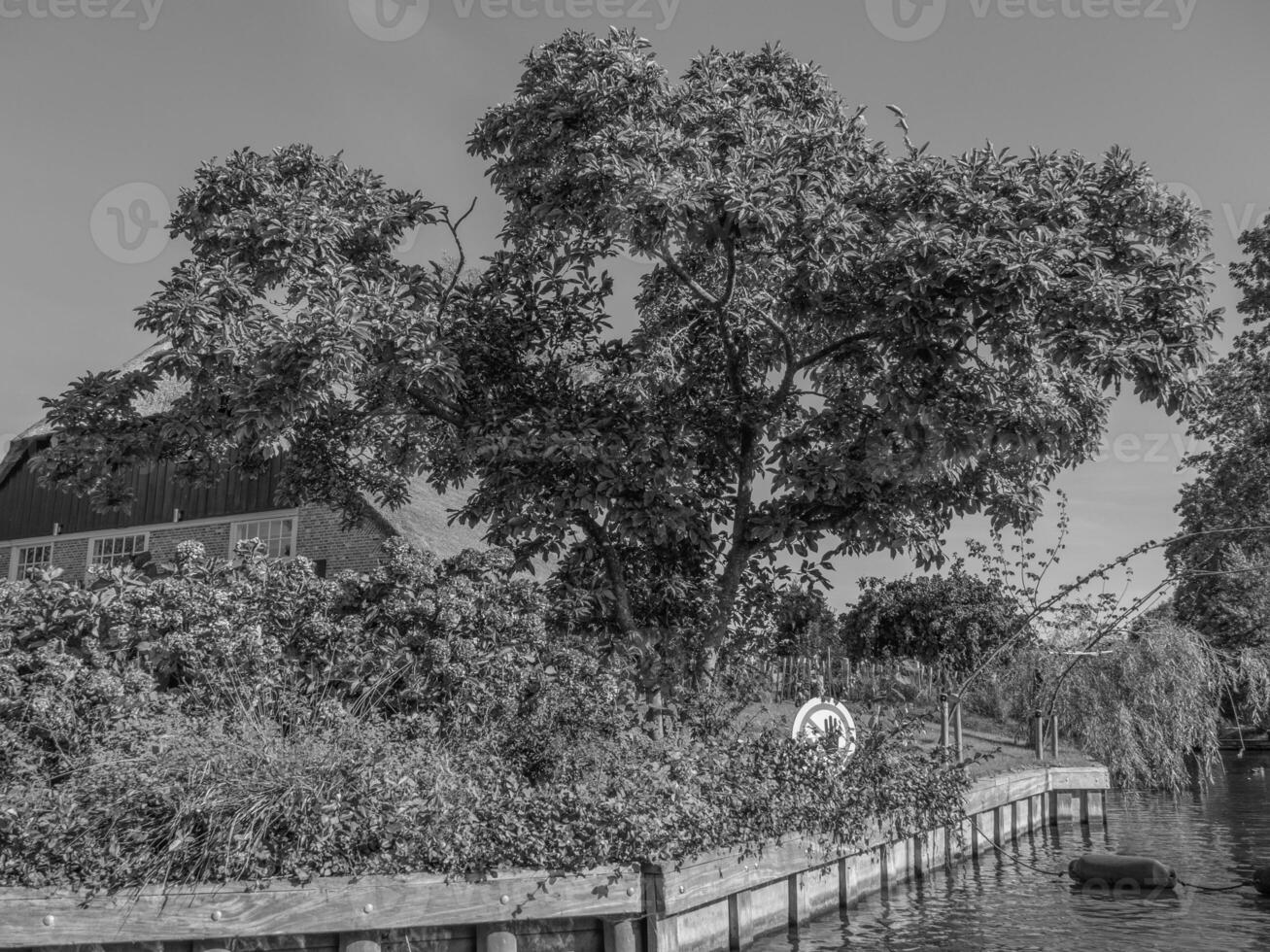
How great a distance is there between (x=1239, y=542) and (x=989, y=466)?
842 inches

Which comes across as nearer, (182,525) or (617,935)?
(617,935)

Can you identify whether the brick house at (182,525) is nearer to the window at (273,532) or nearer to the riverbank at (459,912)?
the window at (273,532)

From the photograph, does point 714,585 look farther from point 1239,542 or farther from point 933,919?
point 1239,542

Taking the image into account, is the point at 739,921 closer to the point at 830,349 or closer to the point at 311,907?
the point at 311,907

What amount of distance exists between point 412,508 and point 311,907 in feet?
58.0

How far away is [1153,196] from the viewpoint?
11.4 m

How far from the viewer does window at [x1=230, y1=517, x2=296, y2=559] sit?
2359cm

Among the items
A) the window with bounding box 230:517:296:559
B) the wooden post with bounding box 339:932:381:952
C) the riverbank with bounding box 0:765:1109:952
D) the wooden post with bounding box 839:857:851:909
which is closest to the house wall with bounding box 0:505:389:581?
the window with bounding box 230:517:296:559

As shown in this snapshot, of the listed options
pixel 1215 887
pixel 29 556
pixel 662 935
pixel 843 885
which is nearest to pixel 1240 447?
pixel 1215 887

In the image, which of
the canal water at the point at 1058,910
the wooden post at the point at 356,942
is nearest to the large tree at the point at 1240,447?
the canal water at the point at 1058,910

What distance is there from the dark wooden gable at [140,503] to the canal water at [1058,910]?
1397cm

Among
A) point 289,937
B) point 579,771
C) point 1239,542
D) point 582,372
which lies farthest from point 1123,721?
point 289,937

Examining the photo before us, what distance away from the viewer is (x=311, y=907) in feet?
22.0

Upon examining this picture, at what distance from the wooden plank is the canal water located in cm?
279
